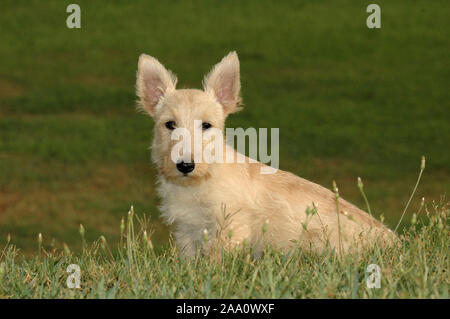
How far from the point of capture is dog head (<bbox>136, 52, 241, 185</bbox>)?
7406 mm

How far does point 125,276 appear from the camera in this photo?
6379mm

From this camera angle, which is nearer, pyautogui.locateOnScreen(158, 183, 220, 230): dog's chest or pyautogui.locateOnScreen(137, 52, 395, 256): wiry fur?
pyautogui.locateOnScreen(137, 52, 395, 256): wiry fur

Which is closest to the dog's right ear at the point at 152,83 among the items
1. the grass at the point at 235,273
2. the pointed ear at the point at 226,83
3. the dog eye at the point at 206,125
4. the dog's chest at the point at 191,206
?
the pointed ear at the point at 226,83

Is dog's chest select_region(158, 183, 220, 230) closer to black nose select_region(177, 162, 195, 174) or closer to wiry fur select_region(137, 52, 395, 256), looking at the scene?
wiry fur select_region(137, 52, 395, 256)

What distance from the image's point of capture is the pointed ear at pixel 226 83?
7688 mm

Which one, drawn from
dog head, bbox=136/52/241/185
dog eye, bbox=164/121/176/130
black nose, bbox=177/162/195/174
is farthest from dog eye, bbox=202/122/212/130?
black nose, bbox=177/162/195/174

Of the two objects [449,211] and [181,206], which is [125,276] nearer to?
[181,206]

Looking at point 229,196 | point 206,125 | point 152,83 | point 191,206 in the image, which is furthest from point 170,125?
point 229,196

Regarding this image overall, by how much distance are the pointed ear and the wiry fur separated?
11 millimetres

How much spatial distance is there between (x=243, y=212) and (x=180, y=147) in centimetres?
97

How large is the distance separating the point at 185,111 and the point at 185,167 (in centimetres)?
69

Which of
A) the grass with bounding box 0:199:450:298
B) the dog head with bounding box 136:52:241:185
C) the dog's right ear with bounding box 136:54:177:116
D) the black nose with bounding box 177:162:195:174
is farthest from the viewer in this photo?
the dog's right ear with bounding box 136:54:177:116
